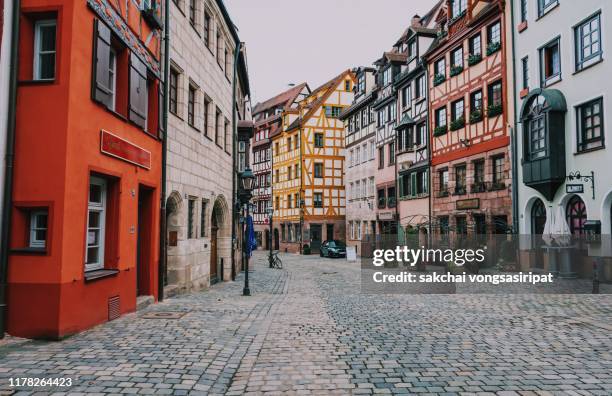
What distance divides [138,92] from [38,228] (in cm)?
390

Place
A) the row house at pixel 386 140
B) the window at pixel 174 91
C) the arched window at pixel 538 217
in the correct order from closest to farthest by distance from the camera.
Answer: the window at pixel 174 91
the arched window at pixel 538 217
the row house at pixel 386 140

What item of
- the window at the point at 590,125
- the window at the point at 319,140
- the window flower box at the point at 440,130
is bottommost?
the window at the point at 590,125

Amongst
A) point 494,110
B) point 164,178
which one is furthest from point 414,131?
point 164,178

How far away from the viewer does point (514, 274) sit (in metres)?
20.3

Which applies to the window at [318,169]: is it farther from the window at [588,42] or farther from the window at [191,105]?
the window at [191,105]

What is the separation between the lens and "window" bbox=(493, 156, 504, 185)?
2278 cm

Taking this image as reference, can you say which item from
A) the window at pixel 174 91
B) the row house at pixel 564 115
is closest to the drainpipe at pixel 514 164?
the row house at pixel 564 115

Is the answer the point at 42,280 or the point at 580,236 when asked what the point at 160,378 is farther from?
the point at 580,236

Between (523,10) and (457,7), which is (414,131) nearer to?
(457,7)

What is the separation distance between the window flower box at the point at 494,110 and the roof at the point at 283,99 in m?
34.8

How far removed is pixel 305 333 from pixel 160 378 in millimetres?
3388

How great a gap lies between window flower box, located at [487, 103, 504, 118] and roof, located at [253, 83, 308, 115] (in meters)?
34.8

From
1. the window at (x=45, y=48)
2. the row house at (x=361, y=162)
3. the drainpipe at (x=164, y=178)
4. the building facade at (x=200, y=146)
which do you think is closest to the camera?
the window at (x=45, y=48)

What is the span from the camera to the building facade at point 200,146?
13.7 metres
